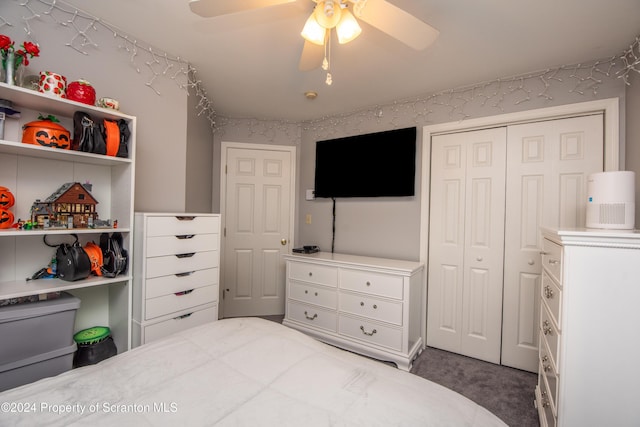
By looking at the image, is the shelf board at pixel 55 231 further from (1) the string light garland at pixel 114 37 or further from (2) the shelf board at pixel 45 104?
(1) the string light garland at pixel 114 37

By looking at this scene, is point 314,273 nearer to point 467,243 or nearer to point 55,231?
point 467,243

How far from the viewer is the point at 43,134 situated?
1.43m

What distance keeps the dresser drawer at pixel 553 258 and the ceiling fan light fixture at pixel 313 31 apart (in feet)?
5.05

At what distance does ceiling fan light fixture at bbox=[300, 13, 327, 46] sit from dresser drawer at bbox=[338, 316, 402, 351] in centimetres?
214

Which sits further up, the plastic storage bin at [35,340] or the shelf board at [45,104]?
the shelf board at [45,104]

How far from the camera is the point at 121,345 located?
1768 mm

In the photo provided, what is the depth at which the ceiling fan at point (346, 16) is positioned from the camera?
1.21 meters

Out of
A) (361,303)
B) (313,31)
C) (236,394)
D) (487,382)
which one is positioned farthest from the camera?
(361,303)

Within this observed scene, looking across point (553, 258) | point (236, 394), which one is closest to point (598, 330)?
point (553, 258)

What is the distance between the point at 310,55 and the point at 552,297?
186 centimetres

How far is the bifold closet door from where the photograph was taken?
2391 mm

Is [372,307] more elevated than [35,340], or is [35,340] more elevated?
[35,340]

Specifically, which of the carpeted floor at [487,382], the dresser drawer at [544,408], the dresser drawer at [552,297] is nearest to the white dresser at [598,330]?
the dresser drawer at [552,297]

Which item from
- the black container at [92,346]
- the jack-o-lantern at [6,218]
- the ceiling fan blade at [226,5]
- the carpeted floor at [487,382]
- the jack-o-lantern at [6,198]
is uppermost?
the ceiling fan blade at [226,5]
